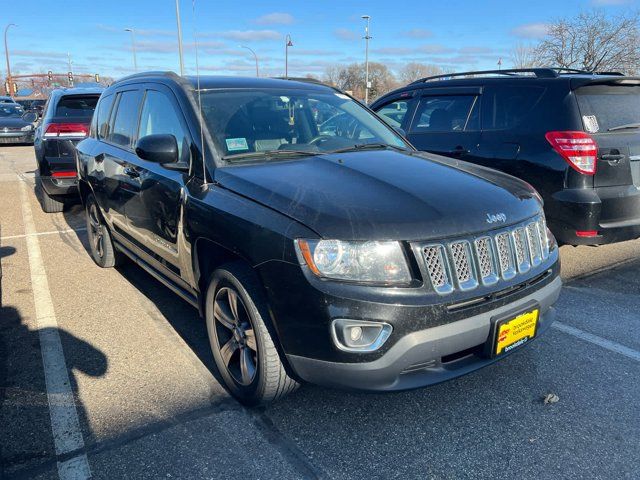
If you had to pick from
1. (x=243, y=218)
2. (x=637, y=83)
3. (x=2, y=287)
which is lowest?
(x=2, y=287)

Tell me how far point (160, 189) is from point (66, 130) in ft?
16.3

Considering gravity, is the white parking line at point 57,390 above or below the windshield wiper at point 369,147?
below

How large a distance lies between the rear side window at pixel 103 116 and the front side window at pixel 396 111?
3.19 meters

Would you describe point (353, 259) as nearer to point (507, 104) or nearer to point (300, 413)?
point (300, 413)

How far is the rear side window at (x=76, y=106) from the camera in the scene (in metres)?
7.97

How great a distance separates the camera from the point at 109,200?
14.9 feet

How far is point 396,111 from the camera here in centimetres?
670

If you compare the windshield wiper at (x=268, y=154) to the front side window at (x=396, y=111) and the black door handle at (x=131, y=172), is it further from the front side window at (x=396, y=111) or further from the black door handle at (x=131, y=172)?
the front side window at (x=396, y=111)

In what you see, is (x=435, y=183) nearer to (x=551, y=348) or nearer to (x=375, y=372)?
(x=375, y=372)

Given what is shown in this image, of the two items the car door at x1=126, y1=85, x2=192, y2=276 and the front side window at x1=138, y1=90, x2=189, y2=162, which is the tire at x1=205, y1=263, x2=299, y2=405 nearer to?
the car door at x1=126, y1=85, x2=192, y2=276

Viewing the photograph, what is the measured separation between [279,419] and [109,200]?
2.75 meters

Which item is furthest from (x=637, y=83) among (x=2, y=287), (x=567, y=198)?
(x=2, y=287)

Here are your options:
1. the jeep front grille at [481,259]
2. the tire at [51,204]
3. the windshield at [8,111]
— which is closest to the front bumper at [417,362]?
the jeep front grille at [481,259]

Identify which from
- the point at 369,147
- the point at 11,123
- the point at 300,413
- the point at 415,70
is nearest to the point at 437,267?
the point at 300,413
